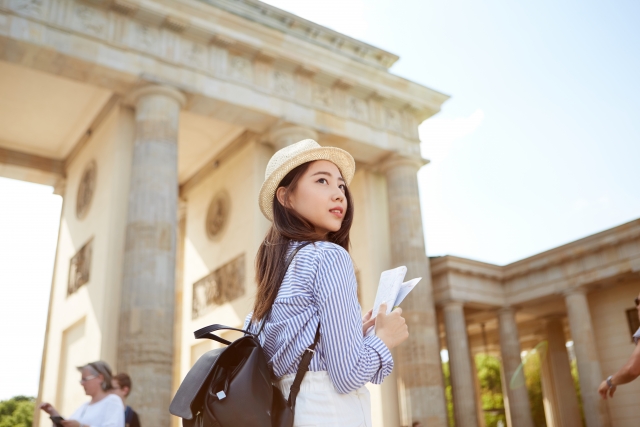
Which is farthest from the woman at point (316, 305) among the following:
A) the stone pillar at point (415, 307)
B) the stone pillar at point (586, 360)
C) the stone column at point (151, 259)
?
the stone pillar at point (586, 360)

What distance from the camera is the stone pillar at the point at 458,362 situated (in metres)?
20.6

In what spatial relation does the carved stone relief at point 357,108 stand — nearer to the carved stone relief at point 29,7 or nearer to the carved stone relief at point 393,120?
the carved stone relief at point 393,120

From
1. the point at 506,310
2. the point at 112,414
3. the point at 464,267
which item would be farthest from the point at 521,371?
the point at 112,414

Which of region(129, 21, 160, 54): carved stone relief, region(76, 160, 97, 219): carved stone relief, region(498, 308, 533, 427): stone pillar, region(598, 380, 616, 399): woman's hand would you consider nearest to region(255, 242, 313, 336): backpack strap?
region(598, 380, 616, 399): woman's hand

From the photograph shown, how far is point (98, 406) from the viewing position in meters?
5.32

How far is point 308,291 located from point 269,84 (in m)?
16.4

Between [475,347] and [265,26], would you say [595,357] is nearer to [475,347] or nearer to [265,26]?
[475,347]

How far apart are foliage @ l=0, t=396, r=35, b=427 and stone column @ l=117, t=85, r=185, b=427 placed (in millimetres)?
29758

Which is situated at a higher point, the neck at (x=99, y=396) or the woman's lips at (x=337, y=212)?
the woman's lips at (x=337, y=212)

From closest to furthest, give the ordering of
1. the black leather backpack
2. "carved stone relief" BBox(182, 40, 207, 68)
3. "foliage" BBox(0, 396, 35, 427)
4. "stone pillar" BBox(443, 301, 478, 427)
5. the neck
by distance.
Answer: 1. the black leather backpack
2. the neck
3. "carved stone relief" BBox(182, 40, 207, 68)
4. "stone pillar" BBox(443, 301, 478, 427)
5. "foliage" BBox(0, 396, 35, 427)

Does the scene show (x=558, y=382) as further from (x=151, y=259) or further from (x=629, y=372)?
(x=629, y=372)

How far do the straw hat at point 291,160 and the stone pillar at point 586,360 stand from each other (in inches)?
766

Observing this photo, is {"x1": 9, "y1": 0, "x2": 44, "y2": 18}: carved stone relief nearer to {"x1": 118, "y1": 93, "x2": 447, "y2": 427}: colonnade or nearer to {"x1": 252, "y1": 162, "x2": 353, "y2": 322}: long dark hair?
{"x1": 118, "y1": 93, "x2": 447, "y2": 427}: colonnade

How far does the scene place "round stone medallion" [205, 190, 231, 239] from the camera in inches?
810
